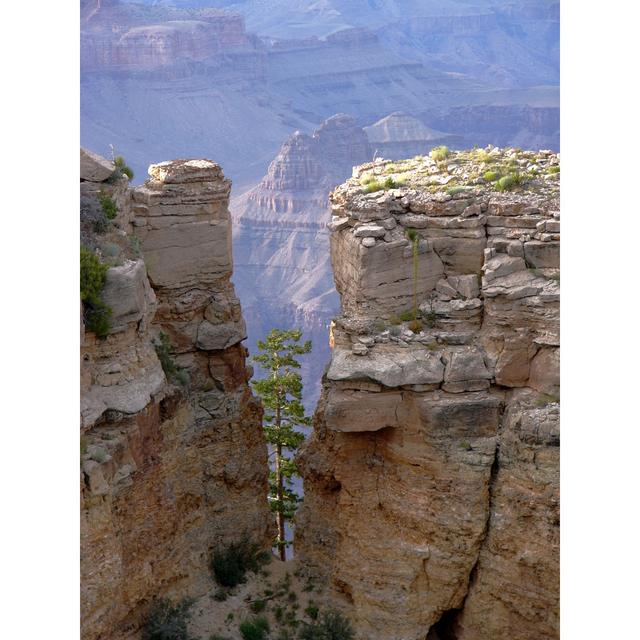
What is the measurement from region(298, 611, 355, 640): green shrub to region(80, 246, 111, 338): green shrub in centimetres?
1108

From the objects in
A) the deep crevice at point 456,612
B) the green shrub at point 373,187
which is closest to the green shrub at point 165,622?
the deep crevice at point 456,612

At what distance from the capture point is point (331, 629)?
111 feet

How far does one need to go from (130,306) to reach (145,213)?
5506mm

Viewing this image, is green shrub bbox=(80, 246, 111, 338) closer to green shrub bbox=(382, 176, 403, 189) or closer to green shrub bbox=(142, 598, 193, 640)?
green shrub bbox=(382, 176, 403, 189)

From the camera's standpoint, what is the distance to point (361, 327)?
104 ft

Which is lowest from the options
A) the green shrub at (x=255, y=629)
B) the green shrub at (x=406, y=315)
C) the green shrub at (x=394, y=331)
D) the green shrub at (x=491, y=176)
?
the green shrub at (x=255, y=629)

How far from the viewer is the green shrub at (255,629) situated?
34.2 meters

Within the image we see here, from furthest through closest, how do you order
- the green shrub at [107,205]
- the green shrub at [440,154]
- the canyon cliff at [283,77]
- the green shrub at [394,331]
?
the canyon cliff at [283,77]
the green shrub at [440,154]
the green shrub at [107,205]
the green shrub at [394,331]

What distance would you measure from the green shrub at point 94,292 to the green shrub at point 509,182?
424 inches

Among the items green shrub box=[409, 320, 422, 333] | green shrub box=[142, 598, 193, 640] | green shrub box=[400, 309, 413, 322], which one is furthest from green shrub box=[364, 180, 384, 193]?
green shrub box=[142, 598, 193, 640]

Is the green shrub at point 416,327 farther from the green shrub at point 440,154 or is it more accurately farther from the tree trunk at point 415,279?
the green shrub at point 440,154

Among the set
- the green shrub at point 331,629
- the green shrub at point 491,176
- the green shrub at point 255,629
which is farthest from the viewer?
the green shrub at point 255,629

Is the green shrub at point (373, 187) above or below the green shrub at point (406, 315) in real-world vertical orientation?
above

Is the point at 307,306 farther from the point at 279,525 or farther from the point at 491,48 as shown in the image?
the point at 491,48
